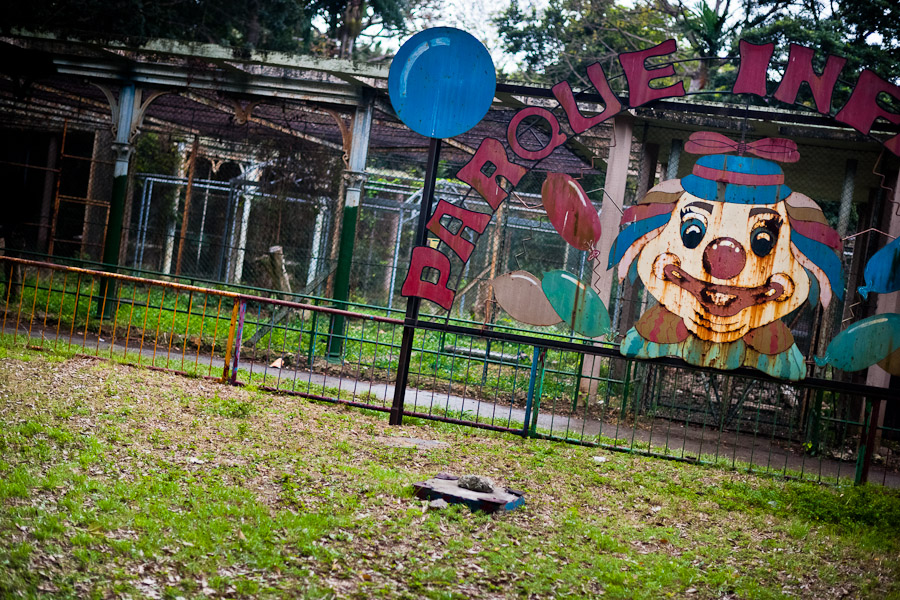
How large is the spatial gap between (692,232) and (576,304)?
138cm

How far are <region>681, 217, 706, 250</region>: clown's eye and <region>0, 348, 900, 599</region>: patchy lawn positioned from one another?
2.26 meters

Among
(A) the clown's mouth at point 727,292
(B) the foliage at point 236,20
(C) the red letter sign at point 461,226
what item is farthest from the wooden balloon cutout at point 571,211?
(B) the foliage at point 236,20

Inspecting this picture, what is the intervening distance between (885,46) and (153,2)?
18.7 metres

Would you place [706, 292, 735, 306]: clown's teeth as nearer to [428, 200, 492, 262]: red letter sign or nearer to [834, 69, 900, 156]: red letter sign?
[834, 69, 900, 156]: red letter sign

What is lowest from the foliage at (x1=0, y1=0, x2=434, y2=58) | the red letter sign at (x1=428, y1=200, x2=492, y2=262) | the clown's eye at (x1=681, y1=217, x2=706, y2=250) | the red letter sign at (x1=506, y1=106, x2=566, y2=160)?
the red letter sign at (x1=428, y1=200, x2=492, y2=262)

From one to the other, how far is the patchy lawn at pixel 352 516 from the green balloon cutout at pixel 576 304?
4.26ft

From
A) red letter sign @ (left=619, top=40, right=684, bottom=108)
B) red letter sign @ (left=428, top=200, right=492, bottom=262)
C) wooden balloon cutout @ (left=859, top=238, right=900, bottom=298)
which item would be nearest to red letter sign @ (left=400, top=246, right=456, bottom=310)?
red letter sign @ (left=428, top=200, right=492, bottom=262)

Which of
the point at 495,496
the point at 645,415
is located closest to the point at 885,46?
the point at 645,415

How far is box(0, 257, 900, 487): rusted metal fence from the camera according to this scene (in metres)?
8.28

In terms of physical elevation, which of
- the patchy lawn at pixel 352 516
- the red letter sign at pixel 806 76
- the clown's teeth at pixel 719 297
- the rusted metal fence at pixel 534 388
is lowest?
the patchy lawn at pixel 352 516

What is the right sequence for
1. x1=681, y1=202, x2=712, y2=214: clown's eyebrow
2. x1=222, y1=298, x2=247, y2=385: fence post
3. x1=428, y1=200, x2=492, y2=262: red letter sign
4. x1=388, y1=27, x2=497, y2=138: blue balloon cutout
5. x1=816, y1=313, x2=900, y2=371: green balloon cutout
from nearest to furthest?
x1=816, y1=313, x2=900, y2=371: green balloon cutout
x1=681, y1=202, x2=712, y2=214: clown's eyebrow
x1=388, y1=27, x2=497, y2=138: blue balloon cutout
x1=428, y1=200, x2=492, y2=262: red letter sign
x1=222, y1=298, x2=247, y2=385: fence post

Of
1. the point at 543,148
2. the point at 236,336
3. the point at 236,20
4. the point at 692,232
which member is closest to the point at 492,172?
the point at 543,148

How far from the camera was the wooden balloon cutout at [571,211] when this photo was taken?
816 centimetres

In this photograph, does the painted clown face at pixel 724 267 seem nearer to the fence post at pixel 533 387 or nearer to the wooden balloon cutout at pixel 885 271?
the wooden balloon cutout at pixel 885 271
